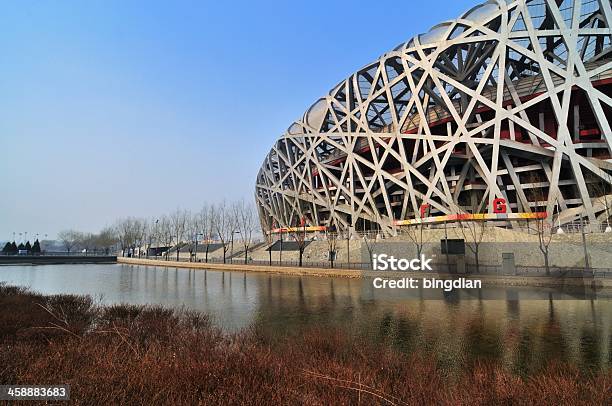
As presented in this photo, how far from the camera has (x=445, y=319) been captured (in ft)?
45.3

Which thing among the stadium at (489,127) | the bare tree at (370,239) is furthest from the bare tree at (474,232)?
the bare tree at (370,239)

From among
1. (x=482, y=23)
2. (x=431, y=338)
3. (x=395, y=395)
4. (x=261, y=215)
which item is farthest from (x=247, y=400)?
(x=261, y=215)

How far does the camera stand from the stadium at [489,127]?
33.2 meters

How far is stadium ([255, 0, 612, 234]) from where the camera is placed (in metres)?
33.2

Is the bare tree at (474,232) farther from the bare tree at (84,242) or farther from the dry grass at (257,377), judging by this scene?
the bare tree at (84,242)

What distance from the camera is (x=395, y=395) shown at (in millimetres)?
5090

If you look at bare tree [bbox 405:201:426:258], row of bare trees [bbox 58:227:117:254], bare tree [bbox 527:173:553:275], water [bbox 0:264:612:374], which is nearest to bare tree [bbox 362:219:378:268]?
bare tree [bbox 405:201:426:258]

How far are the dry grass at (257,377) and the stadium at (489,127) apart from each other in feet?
103

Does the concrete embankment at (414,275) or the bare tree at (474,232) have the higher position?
the bare tree at (474,232)

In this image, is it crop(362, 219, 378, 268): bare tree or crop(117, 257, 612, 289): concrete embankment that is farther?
crop(362, 219, 378, 268): bare tree

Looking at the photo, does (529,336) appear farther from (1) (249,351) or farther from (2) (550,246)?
(2) (550,246)

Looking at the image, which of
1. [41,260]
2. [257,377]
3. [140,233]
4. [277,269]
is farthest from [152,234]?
[257,377]

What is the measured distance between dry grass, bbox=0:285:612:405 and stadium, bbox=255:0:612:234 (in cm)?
3147

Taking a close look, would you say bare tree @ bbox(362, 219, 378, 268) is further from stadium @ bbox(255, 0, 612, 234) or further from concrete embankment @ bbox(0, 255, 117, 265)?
concrete embankment @ bbox(0, 255, 117, 265)
